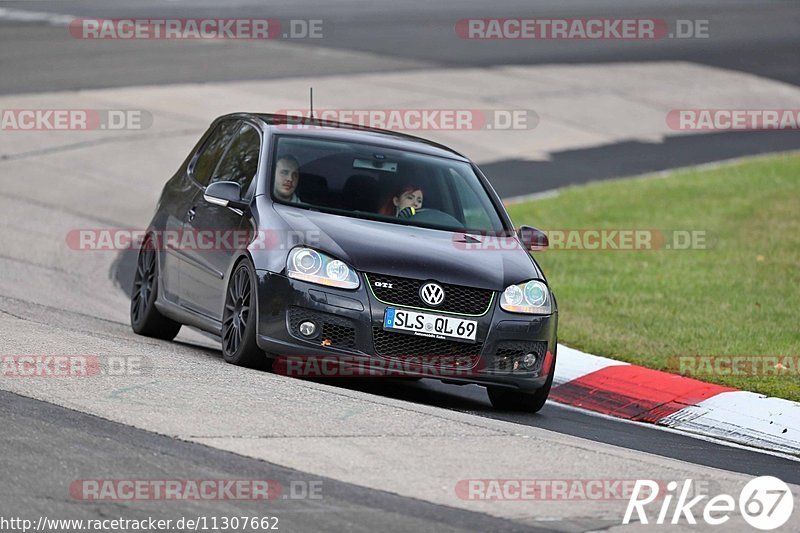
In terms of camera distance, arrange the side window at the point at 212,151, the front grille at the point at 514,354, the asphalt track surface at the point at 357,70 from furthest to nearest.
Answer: the side window at the point at 212,151 → the front grille at the point at 514,354 → the asphalt track surface at the point at 357,70

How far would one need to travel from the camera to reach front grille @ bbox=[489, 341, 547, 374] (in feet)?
A: 29.4

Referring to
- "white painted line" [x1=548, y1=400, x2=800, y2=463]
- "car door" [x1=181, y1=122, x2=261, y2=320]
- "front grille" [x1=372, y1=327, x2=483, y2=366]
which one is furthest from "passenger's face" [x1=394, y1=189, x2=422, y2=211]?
"white painted line" [x1=548, y1=400, x2=800, y2=463]

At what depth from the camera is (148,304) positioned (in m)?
11.0

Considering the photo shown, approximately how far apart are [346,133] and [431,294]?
199cm

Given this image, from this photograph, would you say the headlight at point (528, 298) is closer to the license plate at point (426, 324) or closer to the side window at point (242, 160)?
the license plate at point (426, 324)

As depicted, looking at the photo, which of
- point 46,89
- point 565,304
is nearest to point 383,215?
point 565,304

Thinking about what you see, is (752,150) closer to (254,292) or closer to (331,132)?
(331,132)

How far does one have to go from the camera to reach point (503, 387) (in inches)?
363

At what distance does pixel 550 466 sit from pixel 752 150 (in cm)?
1861

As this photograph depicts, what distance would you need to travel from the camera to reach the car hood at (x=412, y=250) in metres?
8.82

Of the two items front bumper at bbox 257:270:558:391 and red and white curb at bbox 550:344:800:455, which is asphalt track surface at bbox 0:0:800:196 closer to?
red and white curb at bbox 550:344:800:455

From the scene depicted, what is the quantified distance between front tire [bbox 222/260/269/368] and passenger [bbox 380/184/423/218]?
108 cm

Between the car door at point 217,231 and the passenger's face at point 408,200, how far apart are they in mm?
958

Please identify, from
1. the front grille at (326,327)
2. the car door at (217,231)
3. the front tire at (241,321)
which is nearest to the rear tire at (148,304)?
the car door at (217,231)
